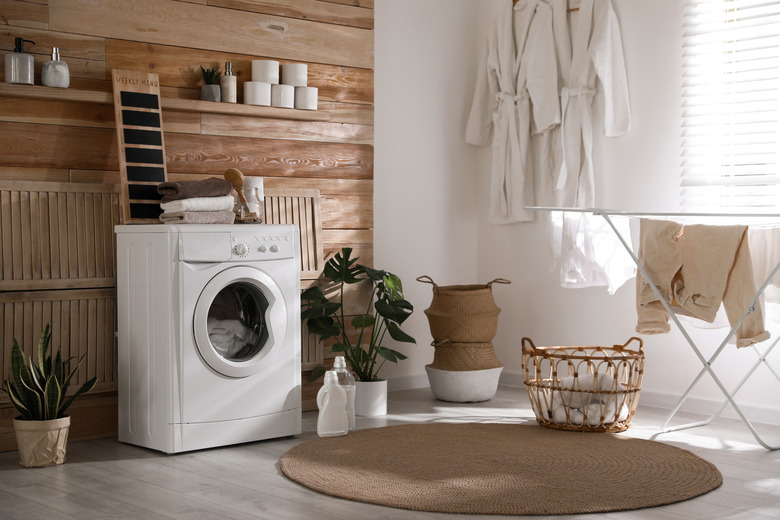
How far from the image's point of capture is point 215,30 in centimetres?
385

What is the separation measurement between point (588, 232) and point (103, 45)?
2.18m

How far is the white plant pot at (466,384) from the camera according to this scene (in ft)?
13.9

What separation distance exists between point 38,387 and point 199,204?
0.84 meters

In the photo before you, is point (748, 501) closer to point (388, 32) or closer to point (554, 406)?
point (554, 406)

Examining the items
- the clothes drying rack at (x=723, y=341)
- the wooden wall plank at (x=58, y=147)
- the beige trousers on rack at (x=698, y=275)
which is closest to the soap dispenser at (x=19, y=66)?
the wooden wall plank at (x=58, y=147)

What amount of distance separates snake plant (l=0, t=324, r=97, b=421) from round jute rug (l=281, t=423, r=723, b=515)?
81 cm

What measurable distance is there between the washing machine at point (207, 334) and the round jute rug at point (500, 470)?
0.29 m

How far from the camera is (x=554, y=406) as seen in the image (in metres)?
3.54

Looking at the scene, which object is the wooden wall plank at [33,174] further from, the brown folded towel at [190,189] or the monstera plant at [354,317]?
the monstera plant at [354,317]

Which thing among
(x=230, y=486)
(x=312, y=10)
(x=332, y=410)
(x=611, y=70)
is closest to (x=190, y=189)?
(x=332, y=410)

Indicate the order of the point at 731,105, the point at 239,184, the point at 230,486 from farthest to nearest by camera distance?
the point at 731,105 < the point at 239,184 < the point at 230,486

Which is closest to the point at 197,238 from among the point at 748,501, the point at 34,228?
the point at 34,228

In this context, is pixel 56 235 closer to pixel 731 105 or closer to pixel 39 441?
pixel 39 441

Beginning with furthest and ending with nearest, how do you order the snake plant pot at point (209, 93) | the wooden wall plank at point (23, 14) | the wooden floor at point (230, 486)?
the snake plant pot at point (209, 93), the wooden wall plank at point (23, 14), the wooden floor at point (230, 486)
